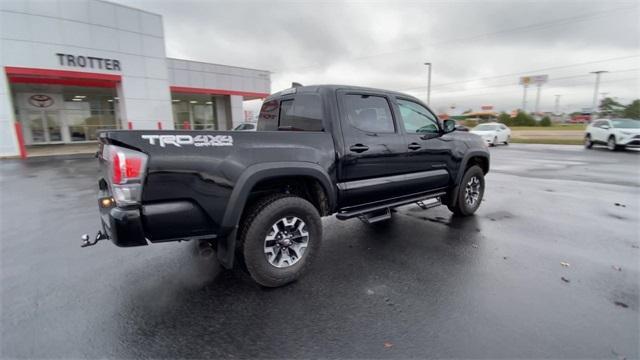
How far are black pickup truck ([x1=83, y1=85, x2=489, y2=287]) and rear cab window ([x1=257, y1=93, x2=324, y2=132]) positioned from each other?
15mm

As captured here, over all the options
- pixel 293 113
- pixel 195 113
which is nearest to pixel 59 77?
pixel 195 113

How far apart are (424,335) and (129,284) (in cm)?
285

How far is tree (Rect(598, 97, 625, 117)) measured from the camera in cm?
6671

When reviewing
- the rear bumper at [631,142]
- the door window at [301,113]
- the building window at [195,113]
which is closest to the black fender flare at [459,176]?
the door window at [301,113]

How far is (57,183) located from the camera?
862cm

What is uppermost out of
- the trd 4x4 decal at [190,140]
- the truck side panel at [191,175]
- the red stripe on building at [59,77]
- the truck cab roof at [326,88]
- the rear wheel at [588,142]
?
the red stripe on building at [59,77]

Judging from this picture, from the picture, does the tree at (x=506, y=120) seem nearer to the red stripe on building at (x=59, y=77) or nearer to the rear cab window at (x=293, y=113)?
Result: the red stripe on building at (x=59, y=77)

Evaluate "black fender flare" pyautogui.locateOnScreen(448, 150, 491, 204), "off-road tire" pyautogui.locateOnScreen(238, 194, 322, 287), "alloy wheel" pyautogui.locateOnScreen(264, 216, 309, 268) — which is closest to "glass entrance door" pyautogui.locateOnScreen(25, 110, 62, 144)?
"off-road tire" pyautogui.locateOnScreen(238, 194, 322, 287)

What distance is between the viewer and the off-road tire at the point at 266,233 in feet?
9.58

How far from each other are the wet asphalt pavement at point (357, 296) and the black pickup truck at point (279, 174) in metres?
0.47

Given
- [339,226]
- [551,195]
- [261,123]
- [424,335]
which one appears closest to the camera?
[424,335]

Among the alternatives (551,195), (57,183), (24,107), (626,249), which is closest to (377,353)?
(626,249)

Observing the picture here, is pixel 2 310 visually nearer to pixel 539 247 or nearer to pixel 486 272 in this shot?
pixel 486 272

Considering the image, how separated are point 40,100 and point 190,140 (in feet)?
88.3
